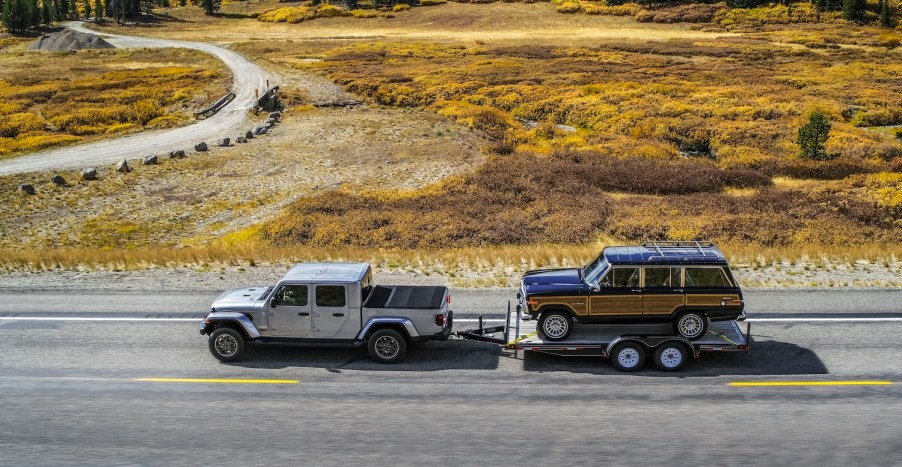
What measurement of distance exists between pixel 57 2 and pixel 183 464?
16595 cm

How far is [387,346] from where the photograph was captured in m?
15.2

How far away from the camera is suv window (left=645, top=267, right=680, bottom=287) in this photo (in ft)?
48.1

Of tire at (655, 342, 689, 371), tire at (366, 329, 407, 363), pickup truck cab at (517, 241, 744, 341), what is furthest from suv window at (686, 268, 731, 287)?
tire at (366, 329, 407, 363)

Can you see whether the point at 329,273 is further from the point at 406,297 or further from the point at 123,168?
the point at 123,168

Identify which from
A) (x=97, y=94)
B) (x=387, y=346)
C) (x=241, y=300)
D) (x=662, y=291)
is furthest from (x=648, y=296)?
(x=97, y=94)

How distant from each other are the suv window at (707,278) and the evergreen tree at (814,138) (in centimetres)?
3120

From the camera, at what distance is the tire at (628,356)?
14539 mm

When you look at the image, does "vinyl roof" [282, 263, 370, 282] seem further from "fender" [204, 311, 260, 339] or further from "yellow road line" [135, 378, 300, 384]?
"yellow road line" [135, 378, 300, 384]

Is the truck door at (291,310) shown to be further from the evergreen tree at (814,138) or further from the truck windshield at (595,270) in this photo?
the evergreen tree at (814,138)

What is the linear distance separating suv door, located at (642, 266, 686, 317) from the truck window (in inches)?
251

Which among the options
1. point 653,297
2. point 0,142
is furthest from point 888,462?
point 0,142

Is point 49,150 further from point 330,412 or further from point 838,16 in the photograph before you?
point 838,16

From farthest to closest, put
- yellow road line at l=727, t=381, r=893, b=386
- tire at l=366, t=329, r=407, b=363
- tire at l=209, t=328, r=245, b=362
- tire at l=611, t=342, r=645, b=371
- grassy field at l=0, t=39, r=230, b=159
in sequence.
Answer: grassy field at l=0, t=39, r=230, b=159 < tire at l=209, t=328, r=245, b=362 < tire at l=366, t=329, r=407, b=363 < tire at l=611, t=342, r=645, b=371 < yellow road line at l=727, t=381, r=893, b=386

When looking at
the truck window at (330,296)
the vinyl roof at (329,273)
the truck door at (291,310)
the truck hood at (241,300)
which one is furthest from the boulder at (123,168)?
the truck window at (330,296)
